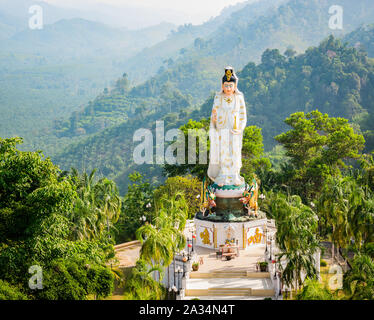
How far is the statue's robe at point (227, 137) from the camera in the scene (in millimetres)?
20609

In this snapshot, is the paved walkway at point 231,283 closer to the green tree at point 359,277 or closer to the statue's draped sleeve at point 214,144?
the green tree at point 359,277

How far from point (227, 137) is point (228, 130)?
313 mm

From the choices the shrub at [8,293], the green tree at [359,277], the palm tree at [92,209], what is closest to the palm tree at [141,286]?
the shrub at [8,293]

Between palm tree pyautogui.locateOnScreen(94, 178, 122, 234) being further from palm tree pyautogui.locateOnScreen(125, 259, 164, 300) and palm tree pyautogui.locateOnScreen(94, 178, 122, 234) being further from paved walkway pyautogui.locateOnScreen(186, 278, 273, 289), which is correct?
palm tree pyautogui.locateOnScreen(125, 259, 164, 300)

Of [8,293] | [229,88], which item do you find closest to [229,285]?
[8,293]

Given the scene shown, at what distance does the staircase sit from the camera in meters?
16.0

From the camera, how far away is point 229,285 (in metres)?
16.5

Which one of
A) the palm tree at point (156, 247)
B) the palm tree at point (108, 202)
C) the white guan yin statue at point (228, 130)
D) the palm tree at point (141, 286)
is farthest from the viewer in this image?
the palm tree at point (108, 202)

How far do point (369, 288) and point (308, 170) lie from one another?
17.0 m

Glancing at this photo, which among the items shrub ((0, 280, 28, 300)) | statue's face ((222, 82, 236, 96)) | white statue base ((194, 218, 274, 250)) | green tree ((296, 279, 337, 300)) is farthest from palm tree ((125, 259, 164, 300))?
statue's face ((222, 82, 236, 96))

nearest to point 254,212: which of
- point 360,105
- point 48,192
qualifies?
point 48,192

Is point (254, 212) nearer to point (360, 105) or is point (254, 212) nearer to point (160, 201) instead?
point (160, 201)

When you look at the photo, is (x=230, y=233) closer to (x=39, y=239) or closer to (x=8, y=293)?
(x=39, y=239)
